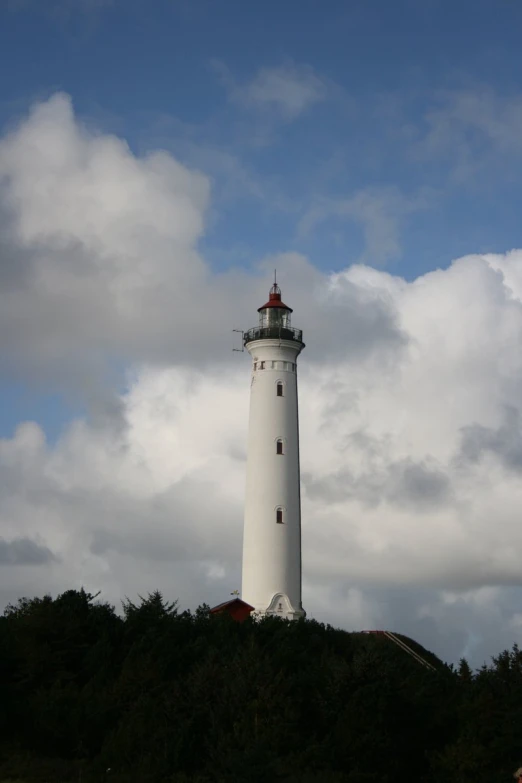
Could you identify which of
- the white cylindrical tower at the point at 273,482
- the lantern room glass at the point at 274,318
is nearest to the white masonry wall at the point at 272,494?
the white cylindrical tower at the point at 273,482

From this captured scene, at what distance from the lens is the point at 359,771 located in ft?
113

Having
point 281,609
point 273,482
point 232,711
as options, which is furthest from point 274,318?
point 232,711

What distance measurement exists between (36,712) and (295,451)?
2360cm

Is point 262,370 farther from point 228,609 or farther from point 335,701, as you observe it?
point 335,701

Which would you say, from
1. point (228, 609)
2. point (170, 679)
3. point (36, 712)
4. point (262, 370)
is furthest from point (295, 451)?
point (36, 712)

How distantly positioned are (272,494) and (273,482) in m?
0.67

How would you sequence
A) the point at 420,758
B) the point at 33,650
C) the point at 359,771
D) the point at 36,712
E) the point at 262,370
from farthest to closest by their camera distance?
the point at 262,370
the point at 33,650
the point at 36,712
the point at 420,758
the point at 359,771

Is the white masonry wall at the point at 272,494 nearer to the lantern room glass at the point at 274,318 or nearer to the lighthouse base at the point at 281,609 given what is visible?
the lighthouse base at the point at 281,609

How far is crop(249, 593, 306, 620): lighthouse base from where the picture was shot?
5594 centimetres

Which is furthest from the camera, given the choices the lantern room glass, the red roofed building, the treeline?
the lantern room glass

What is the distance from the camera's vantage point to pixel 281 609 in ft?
184

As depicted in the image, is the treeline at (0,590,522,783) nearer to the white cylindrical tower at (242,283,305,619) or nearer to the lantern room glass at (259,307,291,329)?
the white cylindrical tower at (242,283,305,619)

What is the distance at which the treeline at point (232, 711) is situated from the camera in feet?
113

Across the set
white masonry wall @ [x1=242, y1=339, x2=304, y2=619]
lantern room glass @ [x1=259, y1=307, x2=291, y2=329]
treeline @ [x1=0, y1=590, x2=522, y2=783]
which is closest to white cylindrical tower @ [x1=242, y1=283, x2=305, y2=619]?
white masonry wall @ [x1=242, y1=339, x2=304, y2=619]
